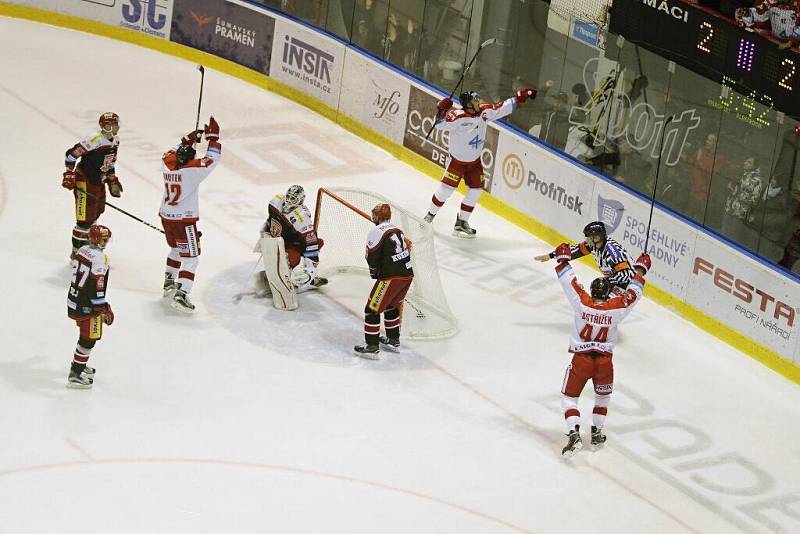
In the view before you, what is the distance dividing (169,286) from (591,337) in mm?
3585

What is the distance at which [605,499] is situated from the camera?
9.72 metres

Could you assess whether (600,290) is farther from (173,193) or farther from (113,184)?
(113,184)

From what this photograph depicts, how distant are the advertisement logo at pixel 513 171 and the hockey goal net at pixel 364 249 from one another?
2256 millimetres

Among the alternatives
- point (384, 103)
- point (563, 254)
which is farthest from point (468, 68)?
point (563, 254)

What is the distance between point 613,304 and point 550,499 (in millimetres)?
1379

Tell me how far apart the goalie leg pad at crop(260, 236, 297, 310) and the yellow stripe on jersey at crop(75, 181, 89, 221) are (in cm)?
152

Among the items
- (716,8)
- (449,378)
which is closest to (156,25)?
(716,8)

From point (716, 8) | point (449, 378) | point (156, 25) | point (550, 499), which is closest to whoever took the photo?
point (550, 499)

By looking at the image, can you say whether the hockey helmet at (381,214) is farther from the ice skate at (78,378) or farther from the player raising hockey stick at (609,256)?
the ice skate at (78,378)

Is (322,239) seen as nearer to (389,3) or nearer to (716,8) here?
A: (389,3)


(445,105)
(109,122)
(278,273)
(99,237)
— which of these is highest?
(445,105)

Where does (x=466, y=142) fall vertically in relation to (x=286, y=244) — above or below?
above

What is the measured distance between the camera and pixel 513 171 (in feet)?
47.1

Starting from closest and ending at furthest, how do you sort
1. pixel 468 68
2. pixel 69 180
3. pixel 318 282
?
pixel 69 180 < pixel 318 282 < pixel 468 68
